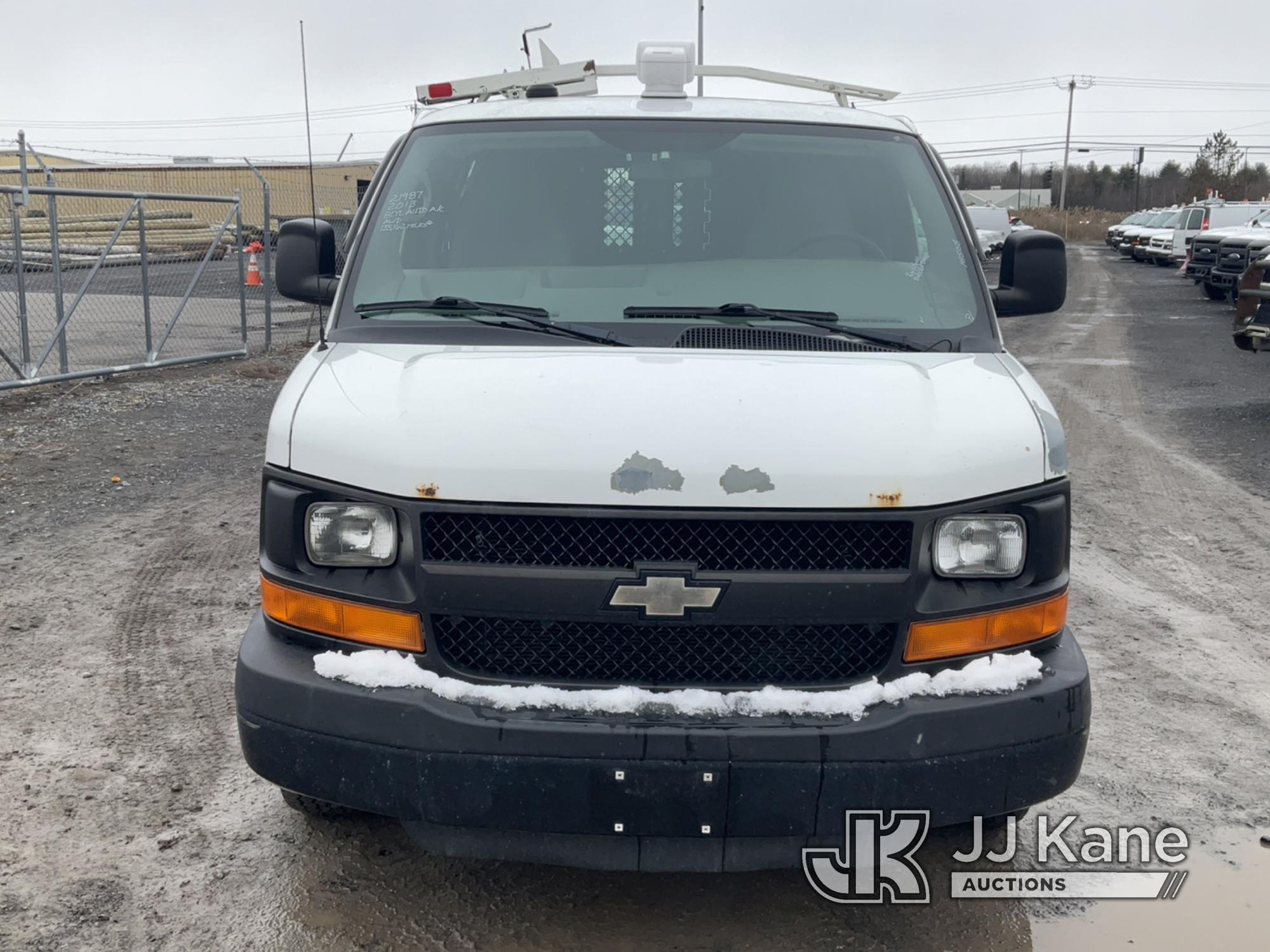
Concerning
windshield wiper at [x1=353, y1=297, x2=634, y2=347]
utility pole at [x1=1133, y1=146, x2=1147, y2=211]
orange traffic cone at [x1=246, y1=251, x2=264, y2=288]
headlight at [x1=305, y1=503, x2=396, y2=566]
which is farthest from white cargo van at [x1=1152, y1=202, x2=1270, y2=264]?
utility pole at [x1=1133, y1=146, x2=1147, y2=211]

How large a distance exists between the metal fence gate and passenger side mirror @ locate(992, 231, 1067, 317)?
28.7 feet

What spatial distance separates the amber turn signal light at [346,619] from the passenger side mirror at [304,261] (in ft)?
4.74

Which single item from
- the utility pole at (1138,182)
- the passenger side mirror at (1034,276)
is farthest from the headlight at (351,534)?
the utility pole at (1138,182)

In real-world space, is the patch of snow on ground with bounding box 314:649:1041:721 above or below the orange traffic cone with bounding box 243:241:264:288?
above

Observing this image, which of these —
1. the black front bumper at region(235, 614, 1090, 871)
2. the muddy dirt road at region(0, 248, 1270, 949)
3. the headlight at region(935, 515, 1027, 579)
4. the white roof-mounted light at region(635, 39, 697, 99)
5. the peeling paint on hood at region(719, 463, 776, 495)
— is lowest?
the muddy dirt road at region(0, 248, 1270, 949)

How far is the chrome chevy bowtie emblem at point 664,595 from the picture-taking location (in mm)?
2645

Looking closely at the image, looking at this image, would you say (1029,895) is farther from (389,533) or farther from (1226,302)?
(1226,302)

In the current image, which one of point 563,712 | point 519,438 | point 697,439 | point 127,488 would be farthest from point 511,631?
point 127,488

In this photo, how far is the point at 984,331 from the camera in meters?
3.55

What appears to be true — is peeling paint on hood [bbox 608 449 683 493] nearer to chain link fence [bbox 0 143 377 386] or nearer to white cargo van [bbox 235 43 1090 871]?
white cargo van [bbox 235 43 1090 871]

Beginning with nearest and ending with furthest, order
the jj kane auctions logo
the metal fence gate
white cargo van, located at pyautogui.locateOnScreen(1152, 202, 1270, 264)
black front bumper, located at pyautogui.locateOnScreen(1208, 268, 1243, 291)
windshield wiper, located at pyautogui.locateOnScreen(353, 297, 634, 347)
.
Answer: the jj kane auctions logo
windshield wiper, located at pyautogui.locateOnScreen(353, 297, 634, 347)
the metal fence gate
black front bumper, located at pyautogui.locateOnScreen(1208, 268, 1243, 291)
white cargo van, located at pyautogui.locateOnScreen(1152, 202, 1270, 264)

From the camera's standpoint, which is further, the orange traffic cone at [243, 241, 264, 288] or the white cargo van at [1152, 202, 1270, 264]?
the white cargo van at [1152, 202, 1270, 264]

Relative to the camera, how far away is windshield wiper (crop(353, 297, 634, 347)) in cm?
334

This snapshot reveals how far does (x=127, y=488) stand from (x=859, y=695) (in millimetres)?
6386
